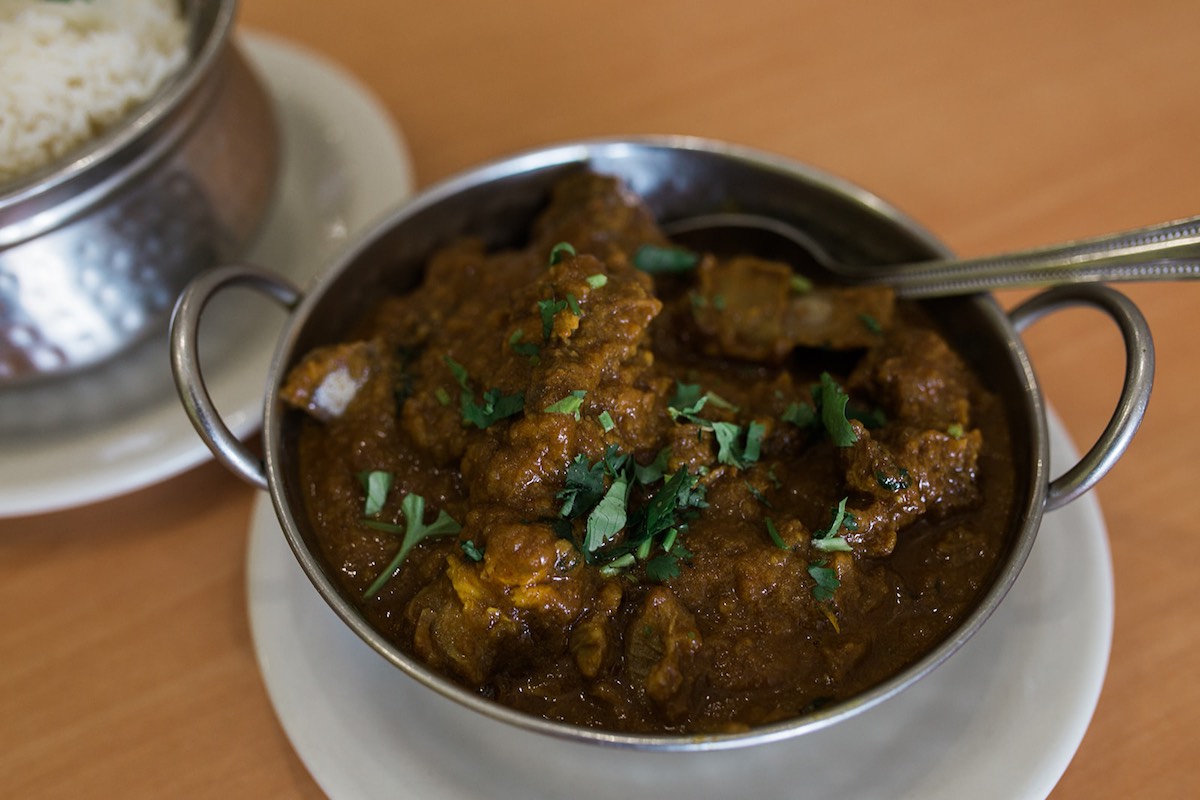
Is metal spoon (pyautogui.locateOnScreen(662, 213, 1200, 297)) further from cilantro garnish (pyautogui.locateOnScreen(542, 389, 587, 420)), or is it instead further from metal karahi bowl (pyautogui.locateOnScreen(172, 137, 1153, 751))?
cilantro garnish (pyautogui.locateOnScreen(542, 389, 587, 420))

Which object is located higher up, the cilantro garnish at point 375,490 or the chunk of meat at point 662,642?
the chunk of meat at point 662,642

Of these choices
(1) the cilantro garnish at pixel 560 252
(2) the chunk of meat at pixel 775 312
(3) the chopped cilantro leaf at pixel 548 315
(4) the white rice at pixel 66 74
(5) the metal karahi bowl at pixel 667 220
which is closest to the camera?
(5) the metal karahi bowl at pixel 667 220

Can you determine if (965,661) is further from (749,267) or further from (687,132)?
(687,132)

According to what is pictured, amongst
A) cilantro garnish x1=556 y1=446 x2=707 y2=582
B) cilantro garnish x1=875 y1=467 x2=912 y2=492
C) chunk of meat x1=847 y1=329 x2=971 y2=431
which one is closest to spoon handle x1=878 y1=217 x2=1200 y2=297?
chunk of meat x1=847 y1=329 x2=971 y2=431

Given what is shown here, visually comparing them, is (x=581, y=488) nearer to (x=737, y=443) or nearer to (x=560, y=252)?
(x=737, y=443)

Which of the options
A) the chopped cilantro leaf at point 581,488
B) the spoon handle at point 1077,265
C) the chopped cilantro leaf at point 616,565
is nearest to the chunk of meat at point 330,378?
the chopped cilantro leaf at point 581,488

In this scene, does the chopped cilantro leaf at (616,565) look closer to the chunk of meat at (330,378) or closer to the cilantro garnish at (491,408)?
the cilantro garnish at (491,408)
